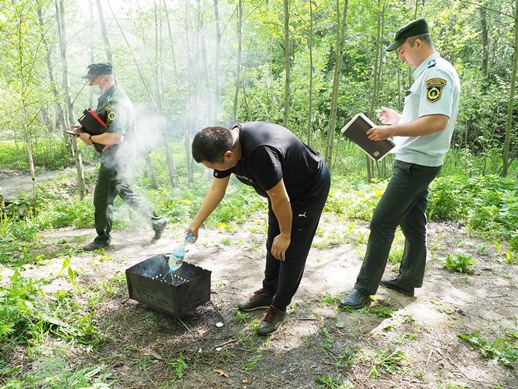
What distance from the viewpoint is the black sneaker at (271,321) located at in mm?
A: 2586

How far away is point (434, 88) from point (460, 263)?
84.3 inches

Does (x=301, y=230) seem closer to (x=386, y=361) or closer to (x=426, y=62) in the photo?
(x=386, y=361)

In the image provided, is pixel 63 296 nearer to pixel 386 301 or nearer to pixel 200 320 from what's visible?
pixel 200 320

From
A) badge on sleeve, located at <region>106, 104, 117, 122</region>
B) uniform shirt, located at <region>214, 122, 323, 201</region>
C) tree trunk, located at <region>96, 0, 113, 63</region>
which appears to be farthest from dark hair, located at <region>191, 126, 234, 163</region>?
tree trunk, located at <region>96, 0, 113, 63</region>

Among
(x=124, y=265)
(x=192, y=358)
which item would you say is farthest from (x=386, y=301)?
(x=124, y=265)

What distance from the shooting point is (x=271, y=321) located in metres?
2.62

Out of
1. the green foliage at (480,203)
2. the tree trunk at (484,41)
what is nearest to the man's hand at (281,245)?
the green foliage at (480,203)

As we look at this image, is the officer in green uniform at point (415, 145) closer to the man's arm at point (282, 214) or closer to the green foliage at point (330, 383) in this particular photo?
the green foliage at point (330, 383)

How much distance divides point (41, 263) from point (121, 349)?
68.2 inches

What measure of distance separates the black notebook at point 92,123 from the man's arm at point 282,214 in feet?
8.93

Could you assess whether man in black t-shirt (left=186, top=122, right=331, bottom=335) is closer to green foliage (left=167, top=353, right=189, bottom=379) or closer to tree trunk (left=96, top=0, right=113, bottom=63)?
green foliage (left=167, top=353, right=189, bottom=379)

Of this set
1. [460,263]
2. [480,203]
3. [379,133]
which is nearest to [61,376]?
[379,133]

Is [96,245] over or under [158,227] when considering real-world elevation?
under

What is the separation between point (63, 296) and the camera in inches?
111
